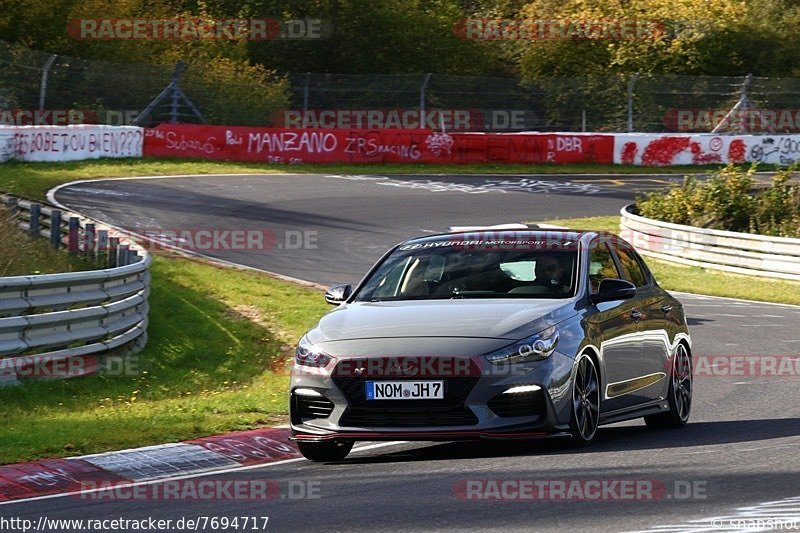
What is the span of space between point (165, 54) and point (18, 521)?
152ft

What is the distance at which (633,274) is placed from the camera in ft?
36.3

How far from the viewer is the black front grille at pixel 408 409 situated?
8.70 metres

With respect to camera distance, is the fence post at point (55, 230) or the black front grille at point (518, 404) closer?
the black front grille at point (518, 404)

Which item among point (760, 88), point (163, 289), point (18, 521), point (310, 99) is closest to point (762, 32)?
point (760, 88)

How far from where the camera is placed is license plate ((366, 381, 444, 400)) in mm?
8711

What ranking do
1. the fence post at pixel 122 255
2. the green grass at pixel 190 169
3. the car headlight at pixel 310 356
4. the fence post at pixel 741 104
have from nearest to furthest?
the car headlight at pixel 310 356, the fence post at pixel 122 255, the green grass at pixel 190 169, the fence post at pixel 741 104

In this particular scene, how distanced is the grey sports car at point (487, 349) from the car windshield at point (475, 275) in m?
0.01

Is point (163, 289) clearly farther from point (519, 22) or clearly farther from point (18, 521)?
point (519, 22)

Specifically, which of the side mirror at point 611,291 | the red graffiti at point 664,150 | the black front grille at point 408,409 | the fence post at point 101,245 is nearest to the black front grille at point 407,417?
the black front grille at point 408,409

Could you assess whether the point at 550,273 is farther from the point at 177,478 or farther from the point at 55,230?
the point at 55,230

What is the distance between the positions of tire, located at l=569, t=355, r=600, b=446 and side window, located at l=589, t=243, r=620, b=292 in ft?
2.84

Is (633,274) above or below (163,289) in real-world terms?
above

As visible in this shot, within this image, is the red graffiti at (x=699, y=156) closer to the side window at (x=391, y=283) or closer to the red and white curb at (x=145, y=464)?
the side window at (x=391, y=283)

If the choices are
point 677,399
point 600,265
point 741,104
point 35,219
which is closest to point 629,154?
point 741,104
